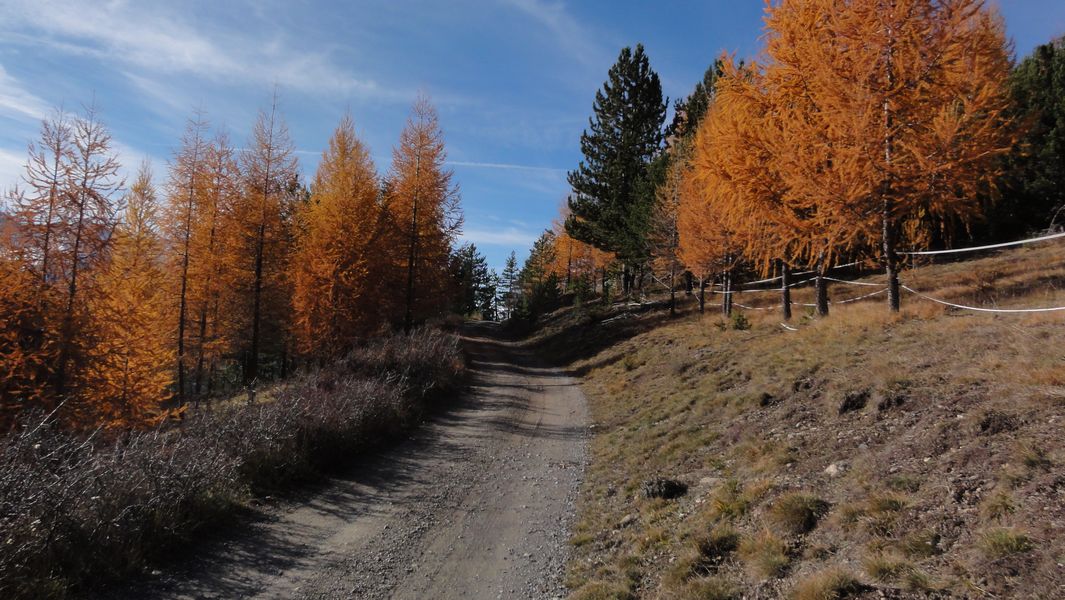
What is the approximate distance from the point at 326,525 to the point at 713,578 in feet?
16.7

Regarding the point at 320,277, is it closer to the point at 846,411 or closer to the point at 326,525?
the point at 326,525

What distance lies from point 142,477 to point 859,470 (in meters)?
8.19

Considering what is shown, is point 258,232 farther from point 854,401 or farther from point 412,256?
point 854,401

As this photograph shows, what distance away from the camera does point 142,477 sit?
6.11 m

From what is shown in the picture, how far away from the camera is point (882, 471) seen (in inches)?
196

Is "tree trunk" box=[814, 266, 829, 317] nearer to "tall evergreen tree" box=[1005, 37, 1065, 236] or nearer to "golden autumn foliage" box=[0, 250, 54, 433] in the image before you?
"tall evergreen tree" box=[1005, 37, 1065, 236]

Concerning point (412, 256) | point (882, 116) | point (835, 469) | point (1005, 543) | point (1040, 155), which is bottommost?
point (835, 469)

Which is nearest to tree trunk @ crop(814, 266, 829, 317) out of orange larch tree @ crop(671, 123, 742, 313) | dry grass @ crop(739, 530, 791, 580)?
orange larch tree @ crop(671, 123, 742, 313)

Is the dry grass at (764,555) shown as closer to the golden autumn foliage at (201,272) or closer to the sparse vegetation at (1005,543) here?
the sparse vegetation at (1005,543)

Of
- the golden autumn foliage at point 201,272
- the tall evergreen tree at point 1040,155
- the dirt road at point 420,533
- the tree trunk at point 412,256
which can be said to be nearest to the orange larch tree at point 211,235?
the golden autumn foliage at point 201,272

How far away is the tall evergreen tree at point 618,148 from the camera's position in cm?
3200

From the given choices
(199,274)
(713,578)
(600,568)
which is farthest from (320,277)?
(713,578)

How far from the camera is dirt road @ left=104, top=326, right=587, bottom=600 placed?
5.39 metres

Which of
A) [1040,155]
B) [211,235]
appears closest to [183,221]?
[211,235]
